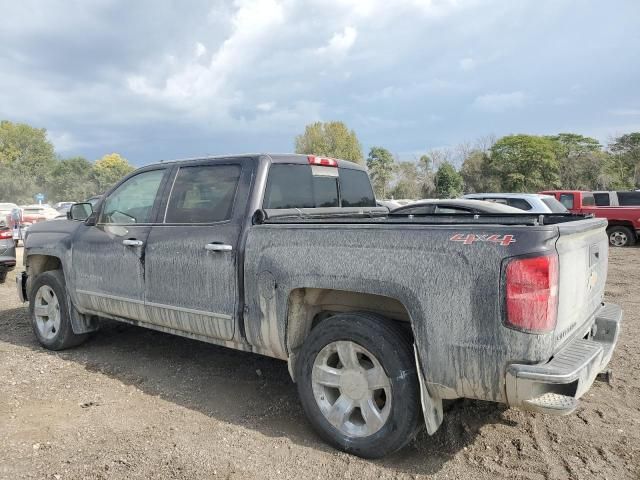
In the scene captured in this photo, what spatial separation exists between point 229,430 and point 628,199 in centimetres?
1654

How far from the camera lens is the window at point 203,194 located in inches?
155

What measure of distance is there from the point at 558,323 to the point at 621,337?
3818 millimetres

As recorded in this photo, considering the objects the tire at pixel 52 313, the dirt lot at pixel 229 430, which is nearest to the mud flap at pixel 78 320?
the tire at pixel 52 313

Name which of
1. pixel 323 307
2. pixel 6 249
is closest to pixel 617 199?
pixel 323 307

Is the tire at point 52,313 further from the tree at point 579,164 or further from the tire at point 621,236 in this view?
the tree at point 579,164

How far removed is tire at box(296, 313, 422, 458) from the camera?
2924mm

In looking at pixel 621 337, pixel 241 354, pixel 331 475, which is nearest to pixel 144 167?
pixel 241 354

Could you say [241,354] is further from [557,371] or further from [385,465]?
[557,371]

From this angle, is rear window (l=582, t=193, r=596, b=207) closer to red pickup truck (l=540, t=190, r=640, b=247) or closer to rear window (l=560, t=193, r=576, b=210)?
red pickup truck (l=540, t=190, r=640, b=247)

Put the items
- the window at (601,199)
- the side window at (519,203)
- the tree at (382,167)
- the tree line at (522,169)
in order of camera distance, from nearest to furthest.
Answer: the side window at (519,203), the window at (601,199), the tree line at (522,169), the tree at (382,167)

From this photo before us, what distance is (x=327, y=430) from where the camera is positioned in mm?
3234

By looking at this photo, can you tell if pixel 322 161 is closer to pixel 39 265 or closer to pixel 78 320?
pixel 78 320

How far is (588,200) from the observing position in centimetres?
1680

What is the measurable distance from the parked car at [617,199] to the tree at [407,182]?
46.7 m
